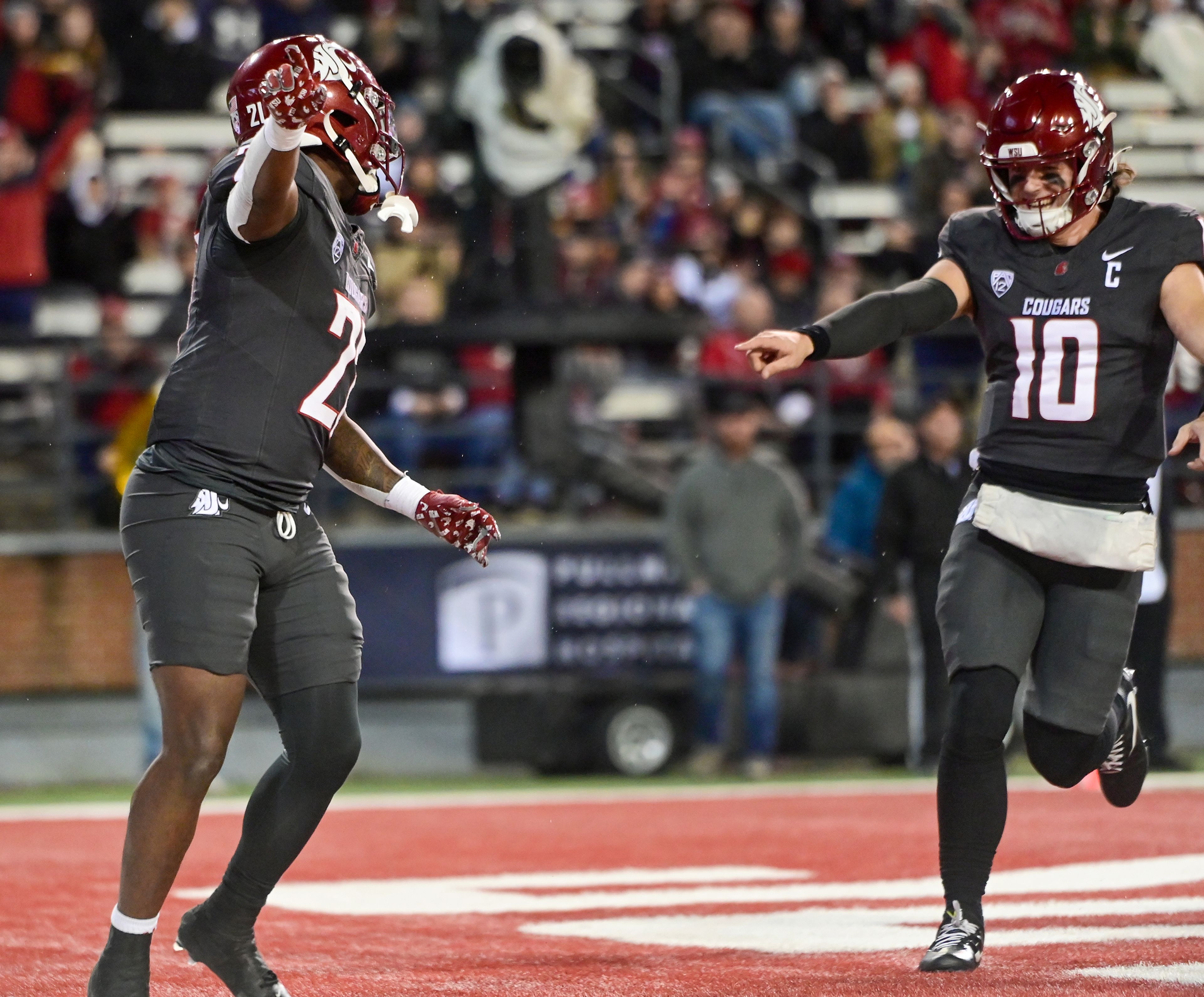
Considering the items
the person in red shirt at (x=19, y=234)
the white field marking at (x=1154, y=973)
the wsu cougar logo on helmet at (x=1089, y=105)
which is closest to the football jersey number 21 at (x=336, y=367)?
the wsu cougar logo on helmet at (x=1089, y=105)

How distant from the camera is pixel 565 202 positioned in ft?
42.9

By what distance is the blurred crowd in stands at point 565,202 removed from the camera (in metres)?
11.2

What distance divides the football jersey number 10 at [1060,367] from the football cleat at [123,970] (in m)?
2.43

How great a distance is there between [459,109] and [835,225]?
430 cm

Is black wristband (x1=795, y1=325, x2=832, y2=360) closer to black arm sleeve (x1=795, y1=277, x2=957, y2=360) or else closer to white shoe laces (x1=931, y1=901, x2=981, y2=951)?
black arm sleeve (x1=795, y1=277, x2=957, y2=360)

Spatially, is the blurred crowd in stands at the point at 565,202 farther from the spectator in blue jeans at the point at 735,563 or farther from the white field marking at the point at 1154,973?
the white field marking at the point at 1154,973

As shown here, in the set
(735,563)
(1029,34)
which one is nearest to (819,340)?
(735,563)

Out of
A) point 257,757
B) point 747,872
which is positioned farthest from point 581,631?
point 747,872

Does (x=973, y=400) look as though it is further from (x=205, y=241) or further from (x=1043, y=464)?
(x=205, y=241)

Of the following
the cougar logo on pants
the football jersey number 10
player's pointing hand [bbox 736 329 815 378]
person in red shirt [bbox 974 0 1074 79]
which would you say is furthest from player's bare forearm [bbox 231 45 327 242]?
person in red shirt [bbox 974 0 1074 79]

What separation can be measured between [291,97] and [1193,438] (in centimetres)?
234

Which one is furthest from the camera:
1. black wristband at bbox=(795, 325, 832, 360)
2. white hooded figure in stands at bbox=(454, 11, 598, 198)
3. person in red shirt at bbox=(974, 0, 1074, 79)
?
person in red shirt at bbox=(974, 0, 1074, 79)

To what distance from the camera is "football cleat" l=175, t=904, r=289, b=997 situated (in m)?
4.20

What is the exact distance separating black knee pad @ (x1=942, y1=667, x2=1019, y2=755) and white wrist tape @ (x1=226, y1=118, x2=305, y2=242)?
2.01m
